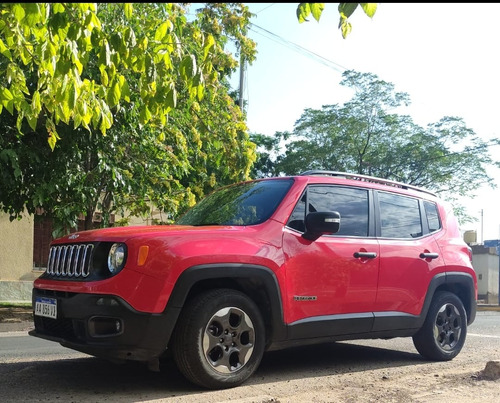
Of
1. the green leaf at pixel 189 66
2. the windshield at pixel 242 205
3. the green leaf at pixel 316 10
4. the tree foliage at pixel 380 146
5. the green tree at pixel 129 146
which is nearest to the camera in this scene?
the green leaf at pixel 316 10

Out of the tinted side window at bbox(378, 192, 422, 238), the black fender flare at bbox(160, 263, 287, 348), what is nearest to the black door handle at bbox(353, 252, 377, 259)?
the tinted side window at bbox(378, 192, 422, 238)

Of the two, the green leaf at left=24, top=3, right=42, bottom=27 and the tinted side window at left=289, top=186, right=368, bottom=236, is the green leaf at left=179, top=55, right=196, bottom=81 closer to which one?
the green leaf at left=24, top=3, right=42, bottom=27

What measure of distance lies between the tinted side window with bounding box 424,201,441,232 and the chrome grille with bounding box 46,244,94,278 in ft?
12.5

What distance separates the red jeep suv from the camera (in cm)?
420

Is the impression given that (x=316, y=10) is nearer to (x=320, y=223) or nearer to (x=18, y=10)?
(x=320, y=223)

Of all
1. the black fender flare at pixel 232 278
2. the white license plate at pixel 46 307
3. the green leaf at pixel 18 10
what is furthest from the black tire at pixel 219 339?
the green leaf at pixel 18 10

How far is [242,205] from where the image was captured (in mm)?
5363

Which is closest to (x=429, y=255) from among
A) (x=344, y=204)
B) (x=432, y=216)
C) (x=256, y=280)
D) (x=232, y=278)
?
(x=432, y=216)

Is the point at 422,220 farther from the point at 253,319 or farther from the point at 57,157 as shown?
the point at 57,157

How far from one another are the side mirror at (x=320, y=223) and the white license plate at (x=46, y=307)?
2119 mm

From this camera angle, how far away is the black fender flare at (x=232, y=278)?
4.26 m

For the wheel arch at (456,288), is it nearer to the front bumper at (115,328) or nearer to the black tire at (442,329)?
the black tire at (442,329)

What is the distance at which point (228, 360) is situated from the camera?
4.53m

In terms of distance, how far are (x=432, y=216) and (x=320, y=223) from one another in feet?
7.15
